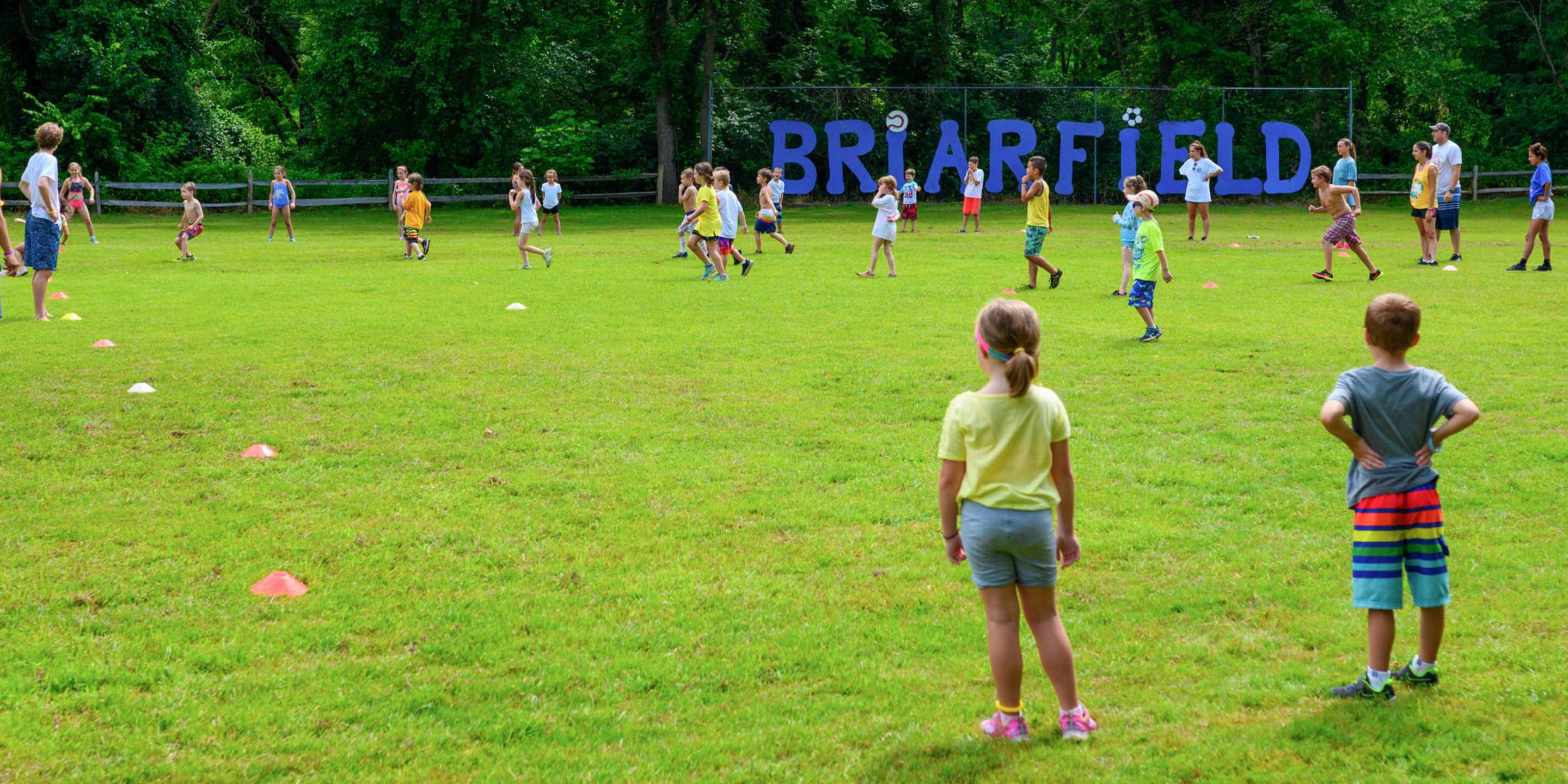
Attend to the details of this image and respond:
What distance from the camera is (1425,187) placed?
789 inches

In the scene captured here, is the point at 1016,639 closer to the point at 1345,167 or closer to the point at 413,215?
the point at 1345,167

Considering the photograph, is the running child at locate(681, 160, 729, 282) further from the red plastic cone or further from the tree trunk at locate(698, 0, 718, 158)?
the tree trunk at locate(698, 0, 718, 158)

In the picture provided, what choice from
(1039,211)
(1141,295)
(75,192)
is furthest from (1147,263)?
(75,192)

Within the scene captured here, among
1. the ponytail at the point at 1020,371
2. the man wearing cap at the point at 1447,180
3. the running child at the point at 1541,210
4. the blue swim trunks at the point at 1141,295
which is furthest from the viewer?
the man wearing cap at the point at 1447,180

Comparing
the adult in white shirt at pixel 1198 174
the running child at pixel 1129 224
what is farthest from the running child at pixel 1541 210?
the adult in white shirt at pixel 1198 174

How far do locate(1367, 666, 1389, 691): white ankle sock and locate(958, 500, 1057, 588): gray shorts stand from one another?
4.08 feet

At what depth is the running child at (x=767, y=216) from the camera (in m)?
23.9

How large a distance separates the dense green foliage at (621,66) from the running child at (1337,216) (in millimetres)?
24377

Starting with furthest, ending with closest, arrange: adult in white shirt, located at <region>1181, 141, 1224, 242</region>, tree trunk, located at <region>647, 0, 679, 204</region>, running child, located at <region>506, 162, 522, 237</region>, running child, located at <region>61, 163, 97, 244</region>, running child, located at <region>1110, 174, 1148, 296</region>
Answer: tree trunk, located at <region>647, 0, 679, 204</region> < running child, located at <region>61, 163, 97, 244</region> < adult in white shirt, located at <region>1181, 141, 1224, 242</region> < running child, located at <region>506, 162, 522, 237</region> < running child, located at <region>1110, 174, 1148, 296</region>

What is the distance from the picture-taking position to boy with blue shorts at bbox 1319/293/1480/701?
4.48 m

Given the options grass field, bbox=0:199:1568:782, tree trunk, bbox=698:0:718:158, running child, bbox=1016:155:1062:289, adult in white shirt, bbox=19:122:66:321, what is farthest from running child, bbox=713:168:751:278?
tree trunk, bbox=698:0:718:158

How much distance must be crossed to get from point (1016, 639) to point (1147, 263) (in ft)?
30.0

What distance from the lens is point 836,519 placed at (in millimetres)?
6930

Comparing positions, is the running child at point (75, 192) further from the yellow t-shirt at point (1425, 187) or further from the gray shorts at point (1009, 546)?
the gray shorts at point (1009, 546)
